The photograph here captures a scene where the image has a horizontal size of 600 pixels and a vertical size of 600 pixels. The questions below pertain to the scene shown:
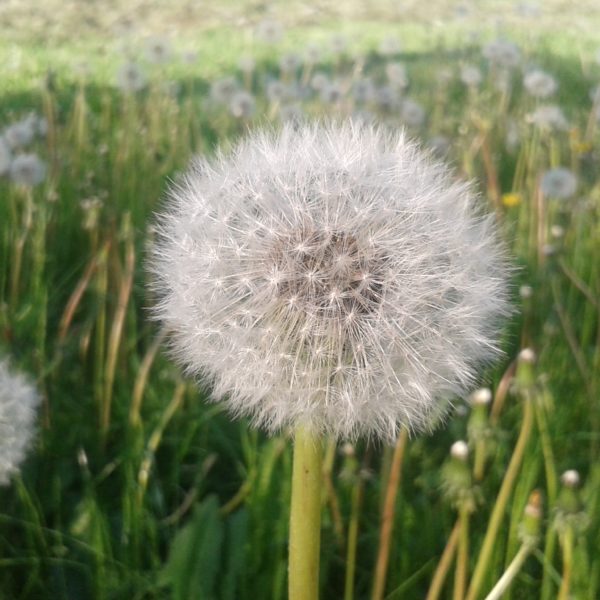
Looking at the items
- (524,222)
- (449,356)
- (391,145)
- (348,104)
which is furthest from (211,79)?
(449,356)

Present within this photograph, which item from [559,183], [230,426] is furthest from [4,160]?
[559,183]

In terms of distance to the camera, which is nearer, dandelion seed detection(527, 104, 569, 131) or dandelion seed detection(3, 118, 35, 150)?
dandelion seed detection(3, 118, 35, 150)

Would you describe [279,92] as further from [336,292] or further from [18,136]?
[336,292]

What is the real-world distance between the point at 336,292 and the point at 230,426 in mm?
603

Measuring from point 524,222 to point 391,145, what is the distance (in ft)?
2.89

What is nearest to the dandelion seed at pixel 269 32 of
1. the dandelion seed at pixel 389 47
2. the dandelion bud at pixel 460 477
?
the dandelion seed at pixel 389 47

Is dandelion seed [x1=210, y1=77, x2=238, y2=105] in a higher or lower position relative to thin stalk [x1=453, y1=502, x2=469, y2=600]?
higher

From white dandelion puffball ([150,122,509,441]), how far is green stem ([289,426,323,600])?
2cm

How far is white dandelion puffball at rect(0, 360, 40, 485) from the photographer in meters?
0.75

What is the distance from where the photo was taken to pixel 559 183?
1.51 m

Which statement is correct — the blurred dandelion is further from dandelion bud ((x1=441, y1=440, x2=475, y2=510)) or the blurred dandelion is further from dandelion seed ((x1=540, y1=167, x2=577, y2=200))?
dandelion bud ((x1=441, y1=440, x2=475, y2=510))

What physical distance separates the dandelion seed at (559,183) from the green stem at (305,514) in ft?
3.49

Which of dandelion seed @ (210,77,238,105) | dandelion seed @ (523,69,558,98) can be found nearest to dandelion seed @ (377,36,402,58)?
dandelion seed @ (523,69,558,98)

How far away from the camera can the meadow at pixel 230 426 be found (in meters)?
0.72
